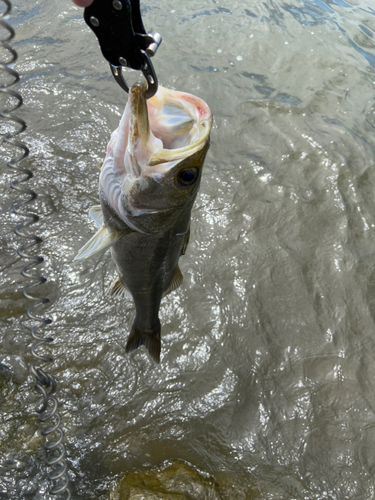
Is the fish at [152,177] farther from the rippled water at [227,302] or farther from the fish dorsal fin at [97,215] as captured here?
the rippled water at [227,302]

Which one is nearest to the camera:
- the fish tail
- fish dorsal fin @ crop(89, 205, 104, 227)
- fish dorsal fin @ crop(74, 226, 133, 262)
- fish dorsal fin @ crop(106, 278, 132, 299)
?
fish dorsal fin @ crop(74, 226, 133, 262)

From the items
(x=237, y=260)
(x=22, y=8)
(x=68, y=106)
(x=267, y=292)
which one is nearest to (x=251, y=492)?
(x=267, y=292)

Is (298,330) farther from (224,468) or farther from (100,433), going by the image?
(100,433)

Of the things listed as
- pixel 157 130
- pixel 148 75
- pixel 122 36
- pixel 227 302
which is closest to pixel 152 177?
pixel 157 130

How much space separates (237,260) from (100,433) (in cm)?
203

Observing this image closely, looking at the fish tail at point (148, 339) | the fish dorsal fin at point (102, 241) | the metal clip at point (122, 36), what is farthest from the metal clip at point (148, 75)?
the fish tail at point (148, 339)

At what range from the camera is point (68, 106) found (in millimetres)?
5035

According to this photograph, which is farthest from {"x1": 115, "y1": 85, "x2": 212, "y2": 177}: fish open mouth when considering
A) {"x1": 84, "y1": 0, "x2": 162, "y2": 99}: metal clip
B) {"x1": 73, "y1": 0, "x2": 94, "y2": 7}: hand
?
{"x1": 73, "y1": 0, "x2": 94, "y2": 7}: hand

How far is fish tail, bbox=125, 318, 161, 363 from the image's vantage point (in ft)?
8.63

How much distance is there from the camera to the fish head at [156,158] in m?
1.56

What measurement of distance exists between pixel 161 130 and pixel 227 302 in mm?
2255

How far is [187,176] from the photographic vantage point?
163cm

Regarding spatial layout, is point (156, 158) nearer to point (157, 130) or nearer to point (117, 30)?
point (157, 130)

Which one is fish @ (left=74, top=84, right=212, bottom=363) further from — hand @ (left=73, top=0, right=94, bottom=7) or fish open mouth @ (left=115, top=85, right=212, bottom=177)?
hand @ (left=73, top=0, right=94, bottom=7)
